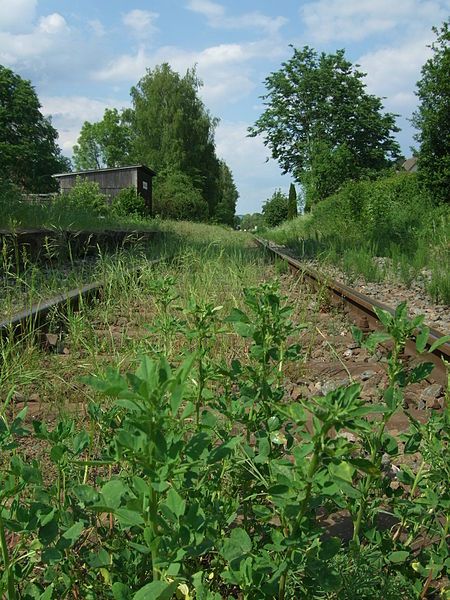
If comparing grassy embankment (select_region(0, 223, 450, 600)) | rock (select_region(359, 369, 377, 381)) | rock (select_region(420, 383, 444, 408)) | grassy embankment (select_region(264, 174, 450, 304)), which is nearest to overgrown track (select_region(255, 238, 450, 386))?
rock (select_region(420, 383, 444, 408))

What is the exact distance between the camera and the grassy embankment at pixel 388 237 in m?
7.63

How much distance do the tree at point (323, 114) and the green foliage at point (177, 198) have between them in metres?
7.27

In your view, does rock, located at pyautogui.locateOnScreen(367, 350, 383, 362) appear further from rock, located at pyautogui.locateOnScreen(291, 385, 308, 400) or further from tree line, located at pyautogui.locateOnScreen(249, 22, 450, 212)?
tree line, located at pyautogui.locateOnScreen(249, 22, 450, 212)

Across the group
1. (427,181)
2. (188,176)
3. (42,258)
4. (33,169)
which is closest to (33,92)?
(33,169)

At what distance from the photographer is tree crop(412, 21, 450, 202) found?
13602 millimetres

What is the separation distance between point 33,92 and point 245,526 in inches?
2606

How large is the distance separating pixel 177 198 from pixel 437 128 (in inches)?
1318

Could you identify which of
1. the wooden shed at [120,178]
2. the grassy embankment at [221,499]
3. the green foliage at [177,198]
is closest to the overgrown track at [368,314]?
the grassy embankment at [221,499]

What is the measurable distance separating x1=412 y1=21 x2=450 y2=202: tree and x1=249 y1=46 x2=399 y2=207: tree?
3209 cm

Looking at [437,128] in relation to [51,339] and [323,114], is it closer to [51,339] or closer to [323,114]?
[51,339]

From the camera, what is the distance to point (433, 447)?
136 cm

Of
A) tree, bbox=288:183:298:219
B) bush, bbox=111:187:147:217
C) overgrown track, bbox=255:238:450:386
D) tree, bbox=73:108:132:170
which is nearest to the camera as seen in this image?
overgrown track, bbox=255:238:450:386

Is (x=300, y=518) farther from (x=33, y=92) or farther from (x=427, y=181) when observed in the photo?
(x=33, y=92)

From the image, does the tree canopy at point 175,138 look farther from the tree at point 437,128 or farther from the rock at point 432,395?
the rock at point 432,395
